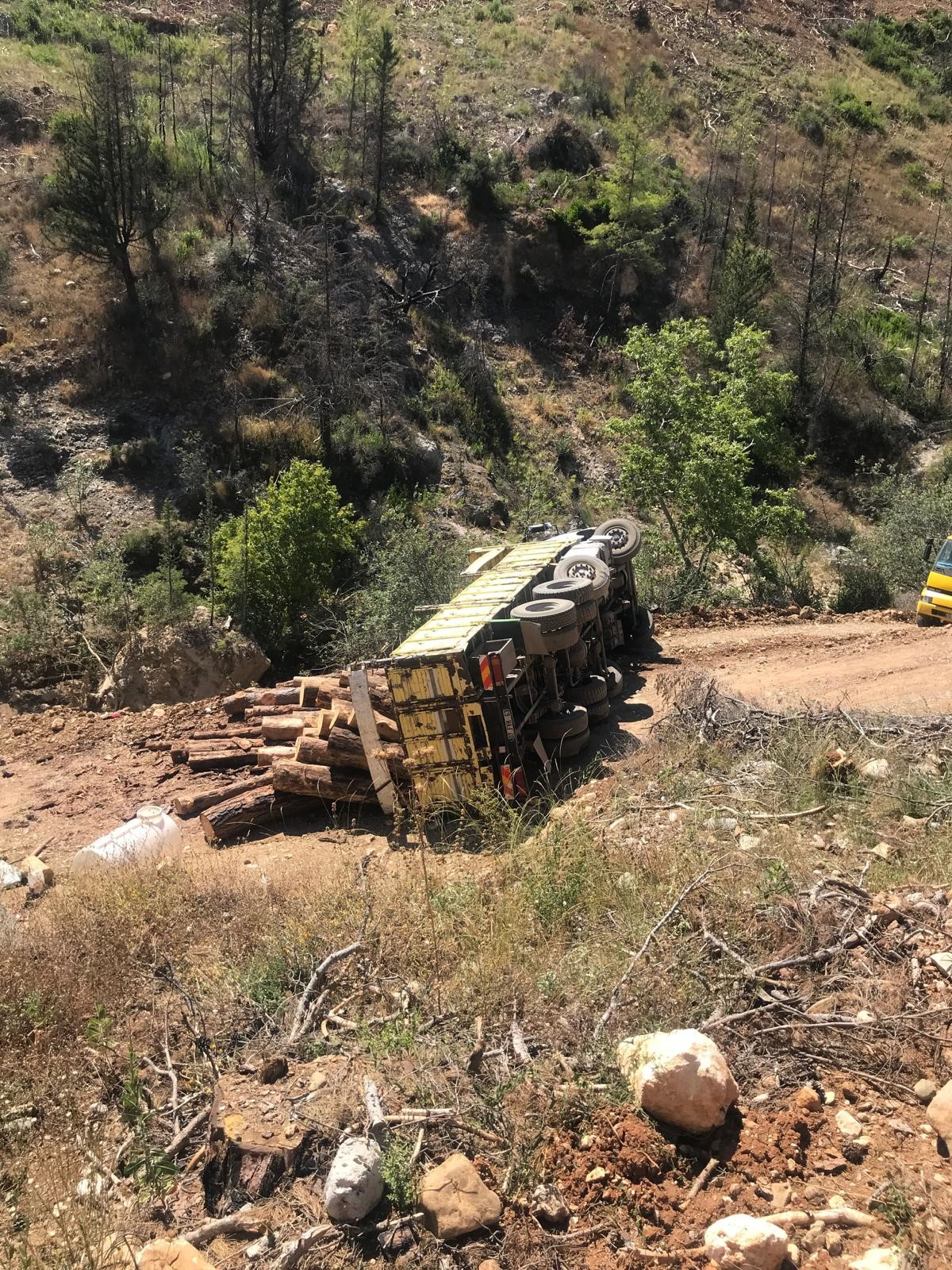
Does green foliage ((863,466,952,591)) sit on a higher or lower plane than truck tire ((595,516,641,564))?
lower

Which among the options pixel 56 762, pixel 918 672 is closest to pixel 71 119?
pixel 56 762

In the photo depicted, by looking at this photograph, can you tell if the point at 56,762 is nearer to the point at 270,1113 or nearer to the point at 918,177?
the point at 270,1113

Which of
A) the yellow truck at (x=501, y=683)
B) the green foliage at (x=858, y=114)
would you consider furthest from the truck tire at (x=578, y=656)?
the green foliage at (x=858, y=114)

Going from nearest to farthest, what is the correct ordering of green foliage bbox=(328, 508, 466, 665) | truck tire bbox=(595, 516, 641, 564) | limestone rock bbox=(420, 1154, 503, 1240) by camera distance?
limestone rock bbox=(420, 1154, 503, 1240) → truck tire bbox=(595, 516, 641, 564) → green foliage bbox=(328, 508, 466, 665)

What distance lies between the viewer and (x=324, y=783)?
29.3ft

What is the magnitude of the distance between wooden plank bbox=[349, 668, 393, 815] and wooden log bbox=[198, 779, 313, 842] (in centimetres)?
113

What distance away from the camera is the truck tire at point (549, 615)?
851 centimetres

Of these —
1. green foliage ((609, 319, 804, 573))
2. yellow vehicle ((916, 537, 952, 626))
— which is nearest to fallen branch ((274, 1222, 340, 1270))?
yellow vehicle ((916, 537, 952, 626))

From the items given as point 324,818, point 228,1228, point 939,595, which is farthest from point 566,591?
point 939,595

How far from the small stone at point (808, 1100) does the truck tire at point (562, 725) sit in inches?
202

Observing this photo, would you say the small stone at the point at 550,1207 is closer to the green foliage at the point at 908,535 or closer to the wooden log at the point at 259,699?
the wooden log at the point at 259,699

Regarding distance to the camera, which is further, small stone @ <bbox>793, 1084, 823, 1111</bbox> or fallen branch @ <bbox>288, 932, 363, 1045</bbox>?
fallen branch @ <bbox>288, 932, 363, 1045</bbox>

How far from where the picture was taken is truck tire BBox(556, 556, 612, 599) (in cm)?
1053

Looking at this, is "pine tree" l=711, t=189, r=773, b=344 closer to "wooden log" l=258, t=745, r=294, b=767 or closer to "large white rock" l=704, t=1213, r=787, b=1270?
"wooden log" l=258, t=745, r=294, b=767
